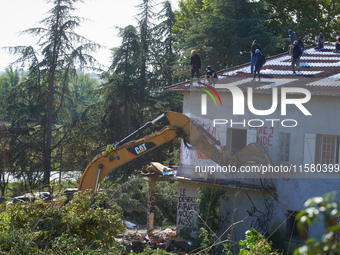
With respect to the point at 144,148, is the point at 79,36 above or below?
above

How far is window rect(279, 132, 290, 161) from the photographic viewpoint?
1491cm

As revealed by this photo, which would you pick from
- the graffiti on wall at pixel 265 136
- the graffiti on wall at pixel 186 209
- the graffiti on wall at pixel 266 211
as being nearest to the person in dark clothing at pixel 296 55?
the graffiti on wall at pixel 265 136

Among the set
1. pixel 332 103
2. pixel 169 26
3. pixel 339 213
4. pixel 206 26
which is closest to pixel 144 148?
pixel 332 103

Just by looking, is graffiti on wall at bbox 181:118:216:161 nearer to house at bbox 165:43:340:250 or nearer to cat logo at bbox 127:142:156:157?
house at bbox 165:43:340:250

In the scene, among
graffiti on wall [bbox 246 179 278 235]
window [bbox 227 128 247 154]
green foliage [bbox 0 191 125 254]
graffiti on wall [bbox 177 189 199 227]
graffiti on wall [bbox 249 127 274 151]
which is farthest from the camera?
graffiti on wall [bbox 177 189 199 227]

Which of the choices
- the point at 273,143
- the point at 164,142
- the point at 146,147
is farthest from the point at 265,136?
the point at 146,147

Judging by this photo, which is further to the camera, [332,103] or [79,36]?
[79,36]

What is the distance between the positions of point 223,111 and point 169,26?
23514mm

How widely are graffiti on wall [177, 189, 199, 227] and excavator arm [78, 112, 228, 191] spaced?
257cm

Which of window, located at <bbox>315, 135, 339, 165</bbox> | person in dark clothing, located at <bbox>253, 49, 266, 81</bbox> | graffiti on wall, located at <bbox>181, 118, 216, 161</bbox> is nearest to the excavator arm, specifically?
graffiti on wall, located at <bbox>181, 118, 216, 161</bbox>

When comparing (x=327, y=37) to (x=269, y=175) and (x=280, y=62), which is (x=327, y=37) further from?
(x=269, y=175)

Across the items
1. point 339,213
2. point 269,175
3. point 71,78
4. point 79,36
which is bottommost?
point 269,175

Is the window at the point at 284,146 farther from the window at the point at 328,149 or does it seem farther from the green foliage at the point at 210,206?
the green foliage at the point at 210,206

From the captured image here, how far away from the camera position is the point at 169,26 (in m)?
38.2
